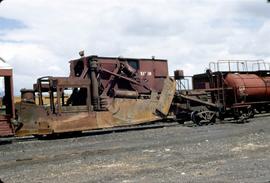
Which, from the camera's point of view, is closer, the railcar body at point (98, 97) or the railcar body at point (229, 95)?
the railcar body at point (98, 97)

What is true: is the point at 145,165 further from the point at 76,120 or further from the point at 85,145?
the point at 76,120

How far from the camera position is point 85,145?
15.1 m

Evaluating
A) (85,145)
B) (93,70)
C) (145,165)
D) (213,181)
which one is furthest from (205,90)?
(213,181)

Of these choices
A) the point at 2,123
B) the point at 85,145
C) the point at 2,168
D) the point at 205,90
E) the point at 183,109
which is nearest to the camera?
the point at 2,168

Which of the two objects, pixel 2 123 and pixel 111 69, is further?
pixel 111 69

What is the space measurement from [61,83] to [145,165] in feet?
32.2

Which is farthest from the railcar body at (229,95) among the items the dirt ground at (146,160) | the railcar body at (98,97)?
the dirt ground at (146,160)

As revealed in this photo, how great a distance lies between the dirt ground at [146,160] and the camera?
8586mm

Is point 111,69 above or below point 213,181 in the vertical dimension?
above

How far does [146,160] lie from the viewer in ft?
35.2

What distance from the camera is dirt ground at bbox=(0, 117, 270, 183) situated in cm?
859

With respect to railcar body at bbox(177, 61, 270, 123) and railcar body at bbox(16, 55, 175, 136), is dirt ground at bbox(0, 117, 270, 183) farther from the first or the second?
railcar body at bbox(177, 61, 270, 123)

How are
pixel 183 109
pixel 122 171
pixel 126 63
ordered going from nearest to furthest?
1. pixel 122 171
2. pixel 126 63
3. pixel 183 109

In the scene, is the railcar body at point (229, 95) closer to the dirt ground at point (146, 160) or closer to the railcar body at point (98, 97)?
the railcar body at point (98, 97)
